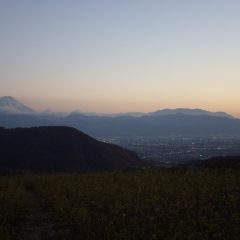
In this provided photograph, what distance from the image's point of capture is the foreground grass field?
1173cm

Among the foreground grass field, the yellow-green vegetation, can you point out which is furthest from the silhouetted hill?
the foreground grass field

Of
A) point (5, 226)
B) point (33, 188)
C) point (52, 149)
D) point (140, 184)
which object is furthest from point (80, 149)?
point (5, 226)

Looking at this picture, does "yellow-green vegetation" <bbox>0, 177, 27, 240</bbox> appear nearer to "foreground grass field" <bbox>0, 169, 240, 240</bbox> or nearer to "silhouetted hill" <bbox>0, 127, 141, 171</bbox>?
"foreground grass field" <bbox>0, 169, 240, 240</bbox>

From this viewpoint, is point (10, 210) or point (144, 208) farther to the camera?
point (10, 210)

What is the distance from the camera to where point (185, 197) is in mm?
16031

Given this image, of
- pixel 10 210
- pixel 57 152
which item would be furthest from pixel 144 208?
pixel 57 152

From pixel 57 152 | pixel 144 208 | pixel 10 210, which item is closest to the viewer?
pixel 144 208

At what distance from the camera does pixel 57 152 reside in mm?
90875

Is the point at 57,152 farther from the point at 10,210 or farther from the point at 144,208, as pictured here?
the point at 144,208

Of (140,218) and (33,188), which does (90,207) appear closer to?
(140,218)

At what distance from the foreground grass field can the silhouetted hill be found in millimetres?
59788

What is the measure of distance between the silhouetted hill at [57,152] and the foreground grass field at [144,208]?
59788mm

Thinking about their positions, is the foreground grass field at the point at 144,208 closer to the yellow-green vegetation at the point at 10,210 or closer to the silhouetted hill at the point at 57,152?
the yellow-green vegetation at the point at 10,210

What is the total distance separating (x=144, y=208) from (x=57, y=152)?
7720 cm
